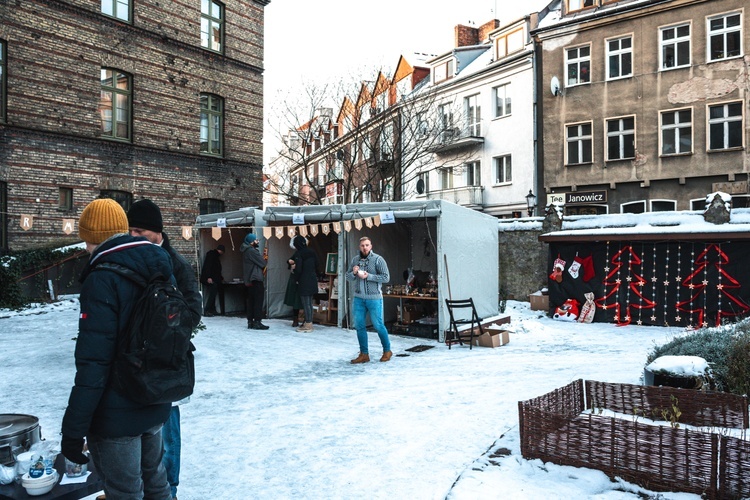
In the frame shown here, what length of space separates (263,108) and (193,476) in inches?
781

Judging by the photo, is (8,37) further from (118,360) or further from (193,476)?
(118,360)

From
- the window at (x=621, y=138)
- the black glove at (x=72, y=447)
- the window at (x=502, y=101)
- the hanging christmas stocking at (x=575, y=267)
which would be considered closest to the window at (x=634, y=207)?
the window at (x=621, y=138)

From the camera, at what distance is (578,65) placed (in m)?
26.4

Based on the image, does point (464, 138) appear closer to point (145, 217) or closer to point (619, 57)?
point (619, 57)

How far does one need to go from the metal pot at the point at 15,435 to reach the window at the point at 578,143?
2583 cm

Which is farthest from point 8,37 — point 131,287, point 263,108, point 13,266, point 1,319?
point 131,287

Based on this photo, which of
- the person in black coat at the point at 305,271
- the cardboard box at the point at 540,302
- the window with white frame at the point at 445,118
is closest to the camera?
the person in black coat at the point at 305,271

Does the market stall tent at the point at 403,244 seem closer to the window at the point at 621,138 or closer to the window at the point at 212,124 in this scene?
the window at the point at 212,124

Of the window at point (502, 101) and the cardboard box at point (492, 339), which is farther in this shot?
the window at point (502, 101)

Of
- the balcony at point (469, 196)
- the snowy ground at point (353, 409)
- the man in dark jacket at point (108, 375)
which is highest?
the balcony at point (469, 196)

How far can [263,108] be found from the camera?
902 inches

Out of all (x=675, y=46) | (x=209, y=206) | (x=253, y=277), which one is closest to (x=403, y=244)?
(x=253, y=277)

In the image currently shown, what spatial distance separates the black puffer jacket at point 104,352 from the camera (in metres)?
2.64

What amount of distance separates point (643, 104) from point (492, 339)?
18037 mm
